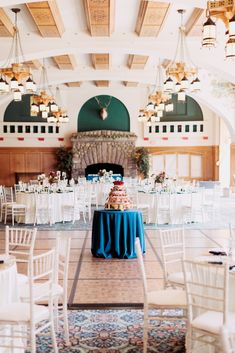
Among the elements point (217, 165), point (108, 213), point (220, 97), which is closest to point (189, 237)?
point (108, 213)

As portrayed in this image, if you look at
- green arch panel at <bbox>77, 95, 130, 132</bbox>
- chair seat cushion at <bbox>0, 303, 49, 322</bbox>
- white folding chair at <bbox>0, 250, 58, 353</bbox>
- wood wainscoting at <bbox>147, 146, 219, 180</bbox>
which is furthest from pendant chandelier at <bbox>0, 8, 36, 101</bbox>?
wood wainscoting at <bbox>147, 146, 219, 180</bbox>

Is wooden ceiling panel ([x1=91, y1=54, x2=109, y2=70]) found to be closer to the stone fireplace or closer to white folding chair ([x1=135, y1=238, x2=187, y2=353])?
the stone fireplace

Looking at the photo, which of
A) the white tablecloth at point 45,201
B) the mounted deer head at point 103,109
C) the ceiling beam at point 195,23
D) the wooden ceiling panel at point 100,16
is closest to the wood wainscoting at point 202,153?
the mounted deer head at point 103,109

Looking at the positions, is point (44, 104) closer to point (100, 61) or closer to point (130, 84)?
point (100, 61)

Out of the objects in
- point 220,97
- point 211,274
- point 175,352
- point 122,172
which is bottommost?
point 175,352

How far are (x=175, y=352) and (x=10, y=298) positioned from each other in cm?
158

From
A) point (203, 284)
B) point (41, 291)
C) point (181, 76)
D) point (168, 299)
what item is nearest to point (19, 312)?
point (41, 291)

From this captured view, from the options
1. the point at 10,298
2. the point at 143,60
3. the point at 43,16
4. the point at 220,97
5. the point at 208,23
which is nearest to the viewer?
the point at 10,298

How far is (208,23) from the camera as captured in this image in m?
5.61

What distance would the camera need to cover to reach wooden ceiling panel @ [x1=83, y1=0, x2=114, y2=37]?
29.7ft

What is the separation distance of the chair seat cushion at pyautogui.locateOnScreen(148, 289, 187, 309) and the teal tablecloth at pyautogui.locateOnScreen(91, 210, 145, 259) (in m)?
3.68

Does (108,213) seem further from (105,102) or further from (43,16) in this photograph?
(105,102)

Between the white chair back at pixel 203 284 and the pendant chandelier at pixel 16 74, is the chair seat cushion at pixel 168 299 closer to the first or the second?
the white chair back at pixel 203 284

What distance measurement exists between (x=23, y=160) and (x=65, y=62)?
26.3ft
